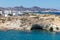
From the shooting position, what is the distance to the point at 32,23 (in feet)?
189

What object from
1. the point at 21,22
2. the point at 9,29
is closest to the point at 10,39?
the point at 9,29

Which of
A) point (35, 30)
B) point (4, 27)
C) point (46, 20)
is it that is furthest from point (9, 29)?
point (46, 20)

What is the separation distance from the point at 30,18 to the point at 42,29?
575 cm

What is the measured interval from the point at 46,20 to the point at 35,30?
4892 millimetres

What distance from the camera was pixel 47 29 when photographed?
55594mm

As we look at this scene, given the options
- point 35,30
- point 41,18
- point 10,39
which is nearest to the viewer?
point 10,39

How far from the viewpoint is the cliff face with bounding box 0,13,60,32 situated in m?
55.7

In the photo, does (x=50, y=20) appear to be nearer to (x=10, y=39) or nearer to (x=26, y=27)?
(x=26, y=27)

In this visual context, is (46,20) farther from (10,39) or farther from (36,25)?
(10,39)

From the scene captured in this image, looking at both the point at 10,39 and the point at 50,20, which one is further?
the point at 50,20

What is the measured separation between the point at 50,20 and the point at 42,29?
3623 mm

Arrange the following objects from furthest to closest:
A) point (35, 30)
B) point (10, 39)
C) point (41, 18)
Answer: point (41, 18) → point (35, 30) → point (10, 39)

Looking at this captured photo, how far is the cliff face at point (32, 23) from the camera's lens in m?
55.7

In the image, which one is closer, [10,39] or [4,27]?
[10,39]
